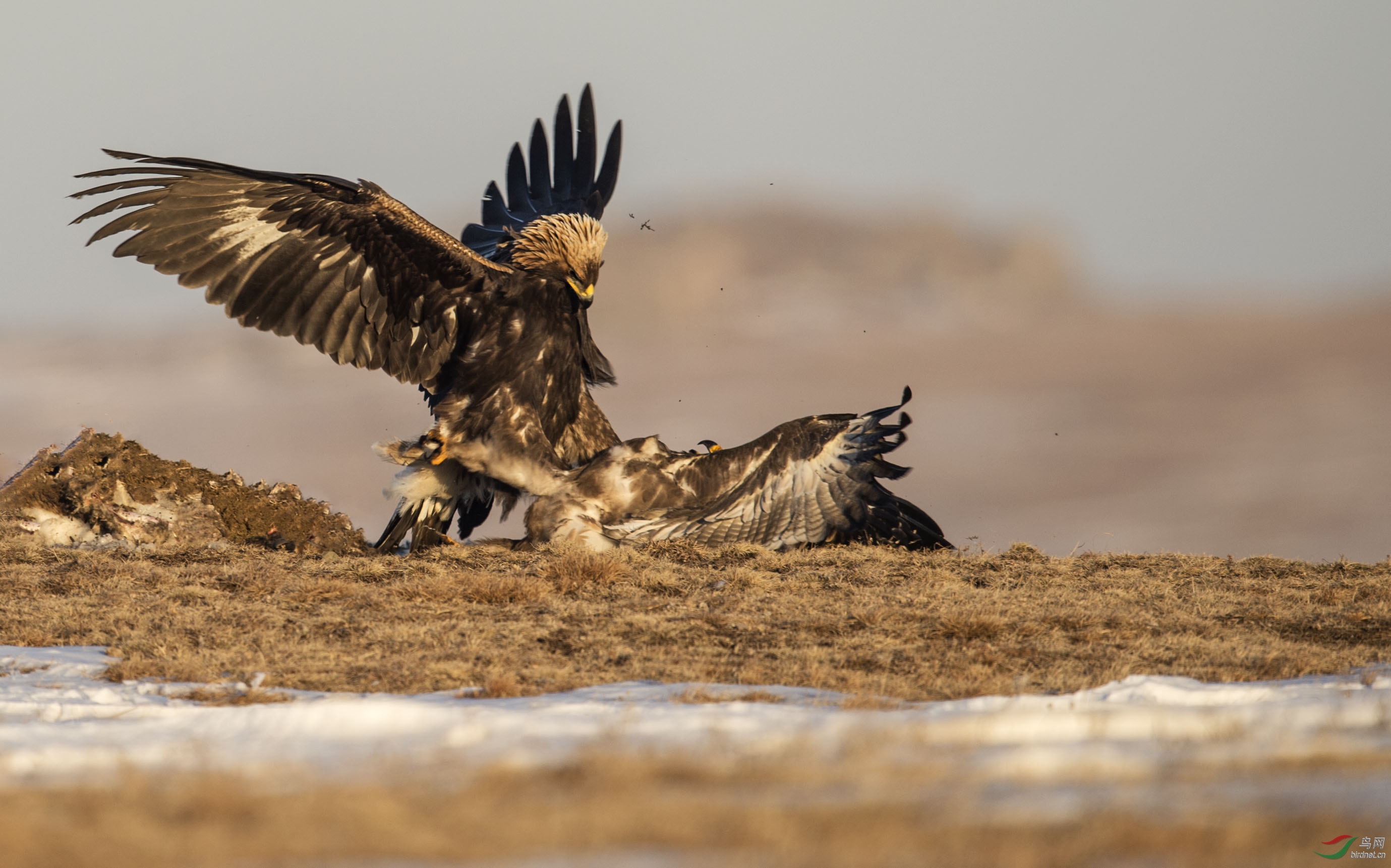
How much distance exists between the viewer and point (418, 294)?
472 inches

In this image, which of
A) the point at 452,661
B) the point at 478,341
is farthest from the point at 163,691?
the point at 478,341

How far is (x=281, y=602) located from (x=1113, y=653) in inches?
240

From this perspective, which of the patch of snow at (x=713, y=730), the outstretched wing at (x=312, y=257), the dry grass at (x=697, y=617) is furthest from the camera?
the outstretched wing at (x=312, y=257)

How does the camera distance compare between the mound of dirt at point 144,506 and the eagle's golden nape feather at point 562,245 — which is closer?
the eagle's golden nape feather at point 562,245

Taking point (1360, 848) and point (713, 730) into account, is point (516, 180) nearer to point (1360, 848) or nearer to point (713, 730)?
point (713, 730)

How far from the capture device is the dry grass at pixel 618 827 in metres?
2.90

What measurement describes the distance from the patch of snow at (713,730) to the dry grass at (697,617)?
2.02 ft

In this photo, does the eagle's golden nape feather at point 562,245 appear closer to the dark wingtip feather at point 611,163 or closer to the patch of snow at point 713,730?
the dark wingtip feather at point 611,163

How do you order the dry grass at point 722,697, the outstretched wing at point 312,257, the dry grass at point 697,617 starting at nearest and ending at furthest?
the dry grass at point 722,697 → the dry grass at point 697,617 → the outstretched wing at point 312,257

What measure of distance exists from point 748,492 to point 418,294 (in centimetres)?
393

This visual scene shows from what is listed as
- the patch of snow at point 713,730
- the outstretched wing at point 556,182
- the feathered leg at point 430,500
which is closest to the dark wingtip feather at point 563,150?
the outstretched wing at point 556,182

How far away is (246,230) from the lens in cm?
1155

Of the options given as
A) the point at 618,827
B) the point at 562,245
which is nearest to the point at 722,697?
the point at 618,827

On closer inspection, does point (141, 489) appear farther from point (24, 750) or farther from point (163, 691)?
point (24, 750)
